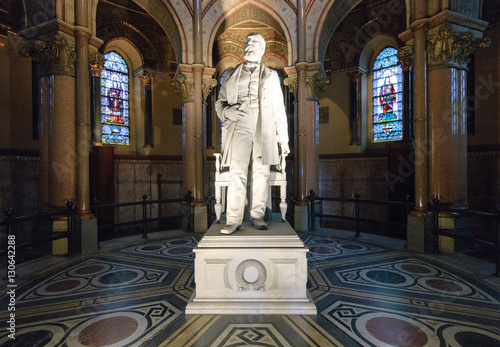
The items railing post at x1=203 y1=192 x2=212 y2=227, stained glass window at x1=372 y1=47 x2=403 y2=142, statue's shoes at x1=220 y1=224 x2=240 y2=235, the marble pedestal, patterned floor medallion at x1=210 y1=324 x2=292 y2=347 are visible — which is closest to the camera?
patterned floor medallion at x1=210 y1=324 x2=292 y2=347

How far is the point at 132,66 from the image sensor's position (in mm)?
9867

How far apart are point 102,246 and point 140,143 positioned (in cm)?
508

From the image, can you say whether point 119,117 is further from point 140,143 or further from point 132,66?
point 132,66

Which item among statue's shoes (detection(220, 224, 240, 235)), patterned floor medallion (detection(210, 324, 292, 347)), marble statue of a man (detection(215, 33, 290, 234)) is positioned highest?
marble statue of a man (detection(215, 33, 290, 234))

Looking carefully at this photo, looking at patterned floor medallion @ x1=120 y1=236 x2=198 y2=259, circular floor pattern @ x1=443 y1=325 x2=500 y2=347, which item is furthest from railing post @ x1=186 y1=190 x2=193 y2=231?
circular floor pattern @ x1=443 y1=325 x2=500 y2=347

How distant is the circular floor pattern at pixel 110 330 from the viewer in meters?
2.23

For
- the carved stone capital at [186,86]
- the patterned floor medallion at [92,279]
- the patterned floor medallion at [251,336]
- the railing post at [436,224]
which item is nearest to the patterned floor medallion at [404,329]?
the patterned floor medallion at [251,336]

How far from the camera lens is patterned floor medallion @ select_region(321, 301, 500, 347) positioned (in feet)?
7.21

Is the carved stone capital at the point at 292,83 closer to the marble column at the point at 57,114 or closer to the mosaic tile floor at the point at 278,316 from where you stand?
the mosaic tile floor at the point at 278,316

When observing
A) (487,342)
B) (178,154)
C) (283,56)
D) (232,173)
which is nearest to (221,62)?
(283,56)

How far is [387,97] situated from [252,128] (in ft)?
25.5

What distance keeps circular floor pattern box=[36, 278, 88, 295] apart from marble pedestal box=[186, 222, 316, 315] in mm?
1698

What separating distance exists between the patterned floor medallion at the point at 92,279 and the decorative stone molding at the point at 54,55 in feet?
11.2

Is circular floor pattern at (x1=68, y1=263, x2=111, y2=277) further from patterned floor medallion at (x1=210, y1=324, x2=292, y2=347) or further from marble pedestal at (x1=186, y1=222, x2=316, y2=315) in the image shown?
patterned floor medallion at (x1=210, y1=324, x2=292, y2=347)
